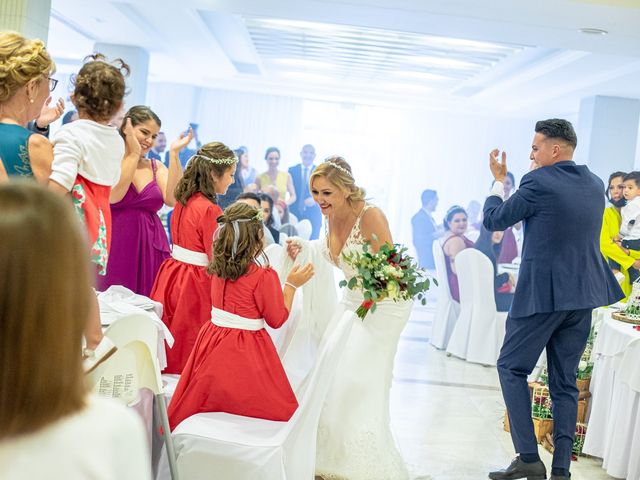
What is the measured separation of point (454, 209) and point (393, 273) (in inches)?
178

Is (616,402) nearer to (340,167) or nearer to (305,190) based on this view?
(340,167)

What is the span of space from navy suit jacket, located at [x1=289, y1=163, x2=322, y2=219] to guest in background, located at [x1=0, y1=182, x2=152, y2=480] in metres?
12.3

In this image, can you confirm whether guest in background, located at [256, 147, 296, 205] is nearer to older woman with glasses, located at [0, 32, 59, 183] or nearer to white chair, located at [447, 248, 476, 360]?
white chair, located at [447, 248, 476, 360]

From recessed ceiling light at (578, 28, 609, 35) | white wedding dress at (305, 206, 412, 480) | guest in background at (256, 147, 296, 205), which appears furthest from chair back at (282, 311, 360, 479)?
guest in background at (256, 147, 296, 205)

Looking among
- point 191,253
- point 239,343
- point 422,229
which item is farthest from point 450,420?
point 422,229

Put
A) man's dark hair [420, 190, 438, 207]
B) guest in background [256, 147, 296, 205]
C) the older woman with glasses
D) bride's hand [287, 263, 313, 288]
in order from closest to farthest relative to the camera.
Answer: the older woman with glasses → bride's hand [287, 263, 313, 288] → guest in background [256, 147, 296, 205] → man's dark hair [420, 190, 438, 207]

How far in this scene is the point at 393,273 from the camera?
360cm

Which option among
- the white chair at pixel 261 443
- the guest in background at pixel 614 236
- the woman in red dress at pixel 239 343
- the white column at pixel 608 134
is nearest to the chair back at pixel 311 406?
the white chair at pixel 261 443

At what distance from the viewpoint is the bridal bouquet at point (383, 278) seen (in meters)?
3.60

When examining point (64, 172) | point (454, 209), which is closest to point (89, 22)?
point (454, 209)

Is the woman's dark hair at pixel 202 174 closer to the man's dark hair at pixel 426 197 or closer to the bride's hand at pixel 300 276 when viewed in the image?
the bride's hand at pixel 300 276

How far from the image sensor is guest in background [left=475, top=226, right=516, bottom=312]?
7531 mm

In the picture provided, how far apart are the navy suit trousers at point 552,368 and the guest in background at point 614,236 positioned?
205cm

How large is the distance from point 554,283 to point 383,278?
33.7 inches
